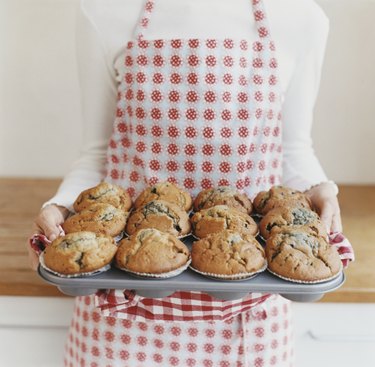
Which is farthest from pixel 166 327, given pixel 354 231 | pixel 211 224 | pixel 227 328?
pixel 354 231

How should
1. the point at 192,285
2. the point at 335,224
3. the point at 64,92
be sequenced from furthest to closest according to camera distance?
1. the point at 64,92
2. the point at 335,224
3. the point at 192,285

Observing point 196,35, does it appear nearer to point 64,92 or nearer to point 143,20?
point 143,20

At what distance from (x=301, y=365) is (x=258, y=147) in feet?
1.66

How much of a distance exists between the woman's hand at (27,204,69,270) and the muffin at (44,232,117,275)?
2.8 inches

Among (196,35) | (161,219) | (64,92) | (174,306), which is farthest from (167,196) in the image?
(64,92)

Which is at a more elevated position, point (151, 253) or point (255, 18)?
point (255, 18)

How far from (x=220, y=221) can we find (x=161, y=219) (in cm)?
8

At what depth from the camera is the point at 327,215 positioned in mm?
933

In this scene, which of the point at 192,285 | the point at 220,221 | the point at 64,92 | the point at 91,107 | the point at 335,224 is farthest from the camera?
the point at 64,92

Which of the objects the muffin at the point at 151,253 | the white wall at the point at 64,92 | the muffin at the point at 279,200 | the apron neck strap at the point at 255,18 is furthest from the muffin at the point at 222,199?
the white wall at the point at 64,92

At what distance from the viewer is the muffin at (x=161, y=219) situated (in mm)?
850

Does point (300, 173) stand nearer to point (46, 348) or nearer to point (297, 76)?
point (297, 76)

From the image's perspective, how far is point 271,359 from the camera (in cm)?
105

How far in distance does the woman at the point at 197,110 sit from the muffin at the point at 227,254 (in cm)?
21
